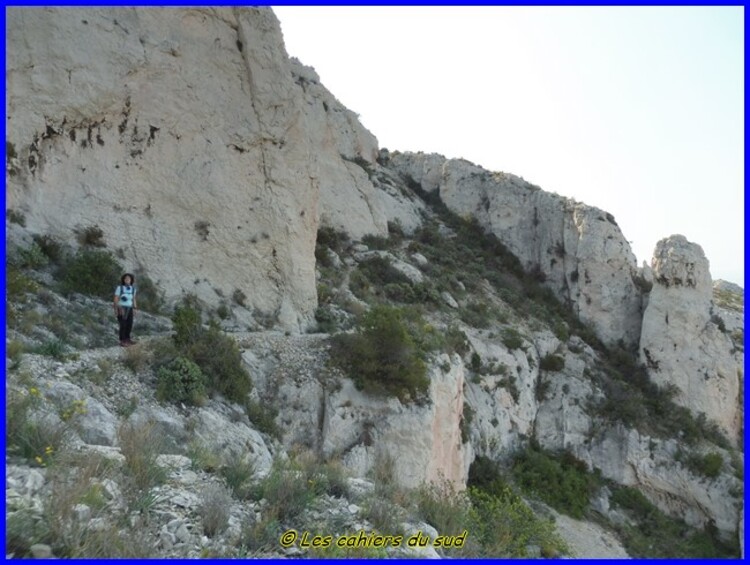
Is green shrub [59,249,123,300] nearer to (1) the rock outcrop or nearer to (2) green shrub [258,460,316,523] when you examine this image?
(1) the rock outcrop

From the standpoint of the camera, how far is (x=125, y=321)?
938 cm

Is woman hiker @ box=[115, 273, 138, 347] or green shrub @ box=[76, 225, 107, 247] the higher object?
green shrub @ box=[76, 225, 107, 247]

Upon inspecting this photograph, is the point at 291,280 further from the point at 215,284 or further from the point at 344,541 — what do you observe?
the point at 344,541

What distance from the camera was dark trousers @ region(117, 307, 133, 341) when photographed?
9.32 m

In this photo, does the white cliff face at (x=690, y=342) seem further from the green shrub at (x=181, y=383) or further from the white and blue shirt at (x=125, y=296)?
the white and blue shirt at (x=125, y=296)

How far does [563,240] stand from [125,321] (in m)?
22.7

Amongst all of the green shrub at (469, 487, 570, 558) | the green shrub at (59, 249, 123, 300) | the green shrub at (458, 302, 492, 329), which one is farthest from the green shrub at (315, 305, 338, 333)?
the green shrub at (469, 487, 570, 558)

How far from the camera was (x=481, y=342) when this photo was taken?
19781 mm

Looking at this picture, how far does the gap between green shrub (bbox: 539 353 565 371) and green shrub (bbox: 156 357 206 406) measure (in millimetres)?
16080

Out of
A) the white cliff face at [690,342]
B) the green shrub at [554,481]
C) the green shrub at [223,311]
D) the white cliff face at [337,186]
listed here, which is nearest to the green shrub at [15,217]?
the green shrub at [223,311]

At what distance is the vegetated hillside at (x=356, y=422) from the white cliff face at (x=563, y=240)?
3.45 ft

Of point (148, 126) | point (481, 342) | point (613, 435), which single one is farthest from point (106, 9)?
point (613, 435)

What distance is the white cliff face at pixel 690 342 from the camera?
21.9 metres

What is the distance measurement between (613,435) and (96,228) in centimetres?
1850
